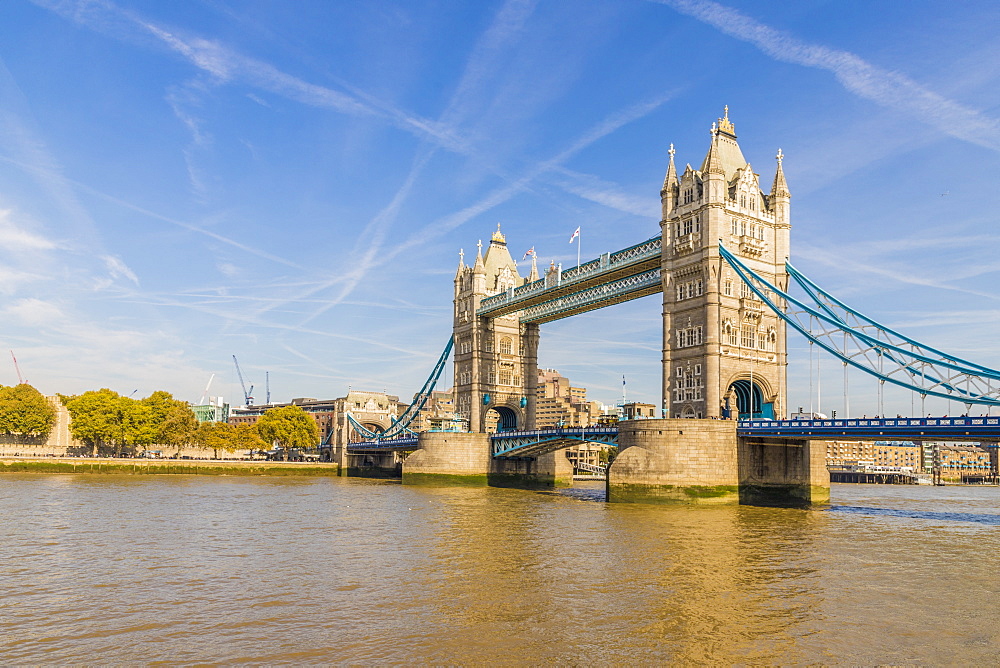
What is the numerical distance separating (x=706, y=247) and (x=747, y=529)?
24.9 m

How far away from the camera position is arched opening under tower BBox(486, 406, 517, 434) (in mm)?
88188

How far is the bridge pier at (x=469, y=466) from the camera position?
74.2 m

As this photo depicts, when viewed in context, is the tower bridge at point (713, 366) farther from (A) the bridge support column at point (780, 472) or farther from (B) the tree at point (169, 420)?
(B) the tree at point (169, 420)

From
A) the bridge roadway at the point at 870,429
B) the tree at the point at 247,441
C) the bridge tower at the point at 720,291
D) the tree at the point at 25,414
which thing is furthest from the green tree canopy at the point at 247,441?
the bridge tower at the point at 720,291

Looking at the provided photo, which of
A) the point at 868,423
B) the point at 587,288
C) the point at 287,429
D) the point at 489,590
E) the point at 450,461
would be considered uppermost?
the point at 587,288

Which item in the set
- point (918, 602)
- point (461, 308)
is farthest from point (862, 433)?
point (461, 308)

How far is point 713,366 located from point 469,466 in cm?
2877

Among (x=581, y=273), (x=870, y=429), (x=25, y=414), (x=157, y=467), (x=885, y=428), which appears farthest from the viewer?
(x=25, y=414)

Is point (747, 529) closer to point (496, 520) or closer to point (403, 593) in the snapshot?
point (496, 520)

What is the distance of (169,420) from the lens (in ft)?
329

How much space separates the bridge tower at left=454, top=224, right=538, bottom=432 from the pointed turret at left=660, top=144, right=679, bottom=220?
2555 centimetres

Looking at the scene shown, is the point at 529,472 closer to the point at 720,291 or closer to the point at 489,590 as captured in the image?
the point at 720,291

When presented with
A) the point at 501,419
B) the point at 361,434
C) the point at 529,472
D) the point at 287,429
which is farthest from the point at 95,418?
the point at 529,472

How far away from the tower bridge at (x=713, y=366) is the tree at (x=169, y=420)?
4153 centimetres
